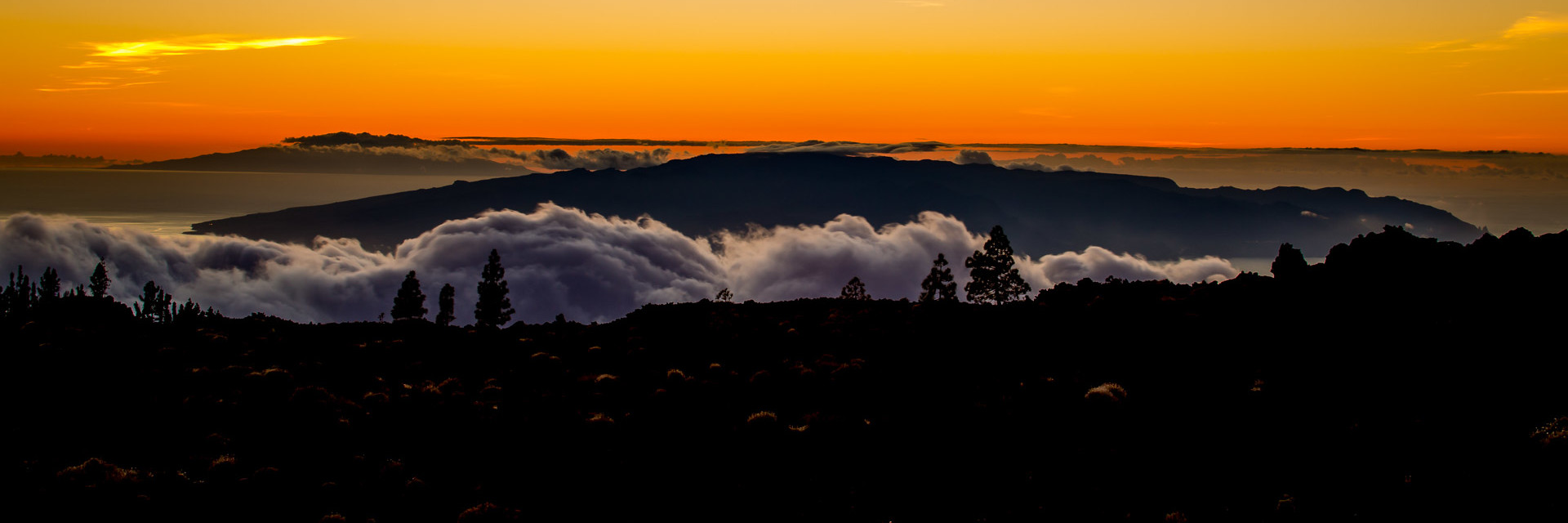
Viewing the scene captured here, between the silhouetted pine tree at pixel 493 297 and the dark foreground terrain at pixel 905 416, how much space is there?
81.8 meters

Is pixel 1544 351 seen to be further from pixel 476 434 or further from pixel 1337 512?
pixel 476 434

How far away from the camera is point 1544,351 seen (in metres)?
14.5

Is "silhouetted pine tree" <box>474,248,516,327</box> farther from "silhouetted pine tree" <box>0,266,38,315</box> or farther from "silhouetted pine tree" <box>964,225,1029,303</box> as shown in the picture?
"silhouetted pine tree" <box>964,225,1029,303</box>

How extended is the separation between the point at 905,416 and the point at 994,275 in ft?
192

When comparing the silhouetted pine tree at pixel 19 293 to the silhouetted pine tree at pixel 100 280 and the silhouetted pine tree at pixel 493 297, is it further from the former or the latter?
the silhouetted pine tree at pixel 493 297

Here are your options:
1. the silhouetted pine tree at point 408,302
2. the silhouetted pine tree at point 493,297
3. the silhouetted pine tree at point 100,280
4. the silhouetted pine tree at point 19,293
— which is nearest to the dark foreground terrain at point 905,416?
the silhouetted pine tree at point 493,297

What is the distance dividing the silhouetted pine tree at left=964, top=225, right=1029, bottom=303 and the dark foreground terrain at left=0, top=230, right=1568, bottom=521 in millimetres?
49241

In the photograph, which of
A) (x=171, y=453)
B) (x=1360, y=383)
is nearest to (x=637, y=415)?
(x=171, y=453)

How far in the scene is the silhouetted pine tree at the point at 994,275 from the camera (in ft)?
238

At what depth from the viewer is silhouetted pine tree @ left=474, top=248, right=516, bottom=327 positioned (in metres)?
104

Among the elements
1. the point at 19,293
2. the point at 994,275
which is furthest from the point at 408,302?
the point at 19,293

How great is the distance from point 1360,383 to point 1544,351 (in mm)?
2917

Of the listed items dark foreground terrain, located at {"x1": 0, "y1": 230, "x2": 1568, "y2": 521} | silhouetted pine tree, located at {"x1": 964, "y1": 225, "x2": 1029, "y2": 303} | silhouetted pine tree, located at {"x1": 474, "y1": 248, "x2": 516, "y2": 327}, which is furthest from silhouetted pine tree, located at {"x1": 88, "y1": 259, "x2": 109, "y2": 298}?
dark foreground terrain, located at {"x1": 0, "y1": 230, "x2": 1568, "y2": 521}

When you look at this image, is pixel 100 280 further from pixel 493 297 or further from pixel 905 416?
pixel 905 416
